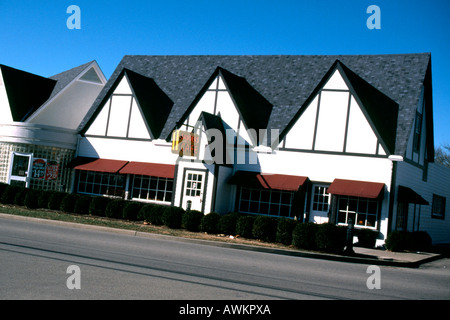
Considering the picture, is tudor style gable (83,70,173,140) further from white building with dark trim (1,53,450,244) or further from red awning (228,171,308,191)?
red awning (228,171,308,191)

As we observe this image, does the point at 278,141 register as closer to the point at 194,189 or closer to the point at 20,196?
the point at 194,189

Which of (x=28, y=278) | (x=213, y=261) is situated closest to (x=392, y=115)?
(x=213, y=261)

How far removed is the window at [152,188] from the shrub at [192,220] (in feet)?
18.3

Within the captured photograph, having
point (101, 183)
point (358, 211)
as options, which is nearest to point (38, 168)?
point (101, 183)

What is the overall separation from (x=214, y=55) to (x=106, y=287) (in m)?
23.3

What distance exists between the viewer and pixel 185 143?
73.6 ft

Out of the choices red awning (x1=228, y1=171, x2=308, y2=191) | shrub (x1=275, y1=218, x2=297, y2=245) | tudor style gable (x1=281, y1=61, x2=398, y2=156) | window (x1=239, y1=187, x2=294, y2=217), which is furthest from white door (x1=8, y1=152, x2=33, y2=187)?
shrub (x1=275, y1=218, x2=297, y2=245)

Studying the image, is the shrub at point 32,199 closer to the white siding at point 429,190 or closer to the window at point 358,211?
the window at point 358,211

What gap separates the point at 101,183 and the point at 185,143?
708 centimetres

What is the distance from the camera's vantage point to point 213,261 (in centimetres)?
1173

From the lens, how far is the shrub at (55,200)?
74.4ft

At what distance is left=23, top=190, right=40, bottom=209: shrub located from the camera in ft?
75.5

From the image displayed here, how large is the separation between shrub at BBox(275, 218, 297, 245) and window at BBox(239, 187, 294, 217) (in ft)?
17.3

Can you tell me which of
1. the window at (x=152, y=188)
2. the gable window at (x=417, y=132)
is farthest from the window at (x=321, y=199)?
the window at (x=152, y=188)
